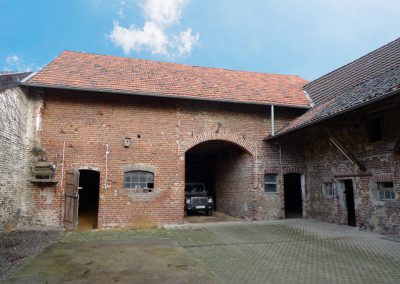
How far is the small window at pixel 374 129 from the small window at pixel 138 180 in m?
7.85

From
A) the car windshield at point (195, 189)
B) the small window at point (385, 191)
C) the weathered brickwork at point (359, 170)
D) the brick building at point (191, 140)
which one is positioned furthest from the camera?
the car windshield at point (195, 189)

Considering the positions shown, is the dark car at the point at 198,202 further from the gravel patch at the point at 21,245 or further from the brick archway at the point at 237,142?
the gravel patch at the point at 21,245

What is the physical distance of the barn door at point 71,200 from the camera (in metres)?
10.9

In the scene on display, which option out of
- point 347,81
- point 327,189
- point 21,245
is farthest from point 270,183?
point 21,245

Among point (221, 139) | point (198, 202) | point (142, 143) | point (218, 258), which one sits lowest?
point (218, 258)

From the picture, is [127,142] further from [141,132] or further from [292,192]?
[292,192]

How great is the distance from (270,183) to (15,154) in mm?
9761

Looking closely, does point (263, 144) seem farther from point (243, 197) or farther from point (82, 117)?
point (82, 117)

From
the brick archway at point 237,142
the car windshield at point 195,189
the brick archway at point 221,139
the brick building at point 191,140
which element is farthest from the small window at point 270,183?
the car windshield at point 195,189

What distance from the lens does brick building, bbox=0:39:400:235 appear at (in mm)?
10125

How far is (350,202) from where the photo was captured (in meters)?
11.5

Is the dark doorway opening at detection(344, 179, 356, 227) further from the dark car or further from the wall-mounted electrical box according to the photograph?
the wall-mounted electrical box

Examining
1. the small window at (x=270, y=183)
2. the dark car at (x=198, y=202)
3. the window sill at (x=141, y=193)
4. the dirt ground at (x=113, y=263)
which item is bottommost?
the dirt ground at (x=113, y=263)

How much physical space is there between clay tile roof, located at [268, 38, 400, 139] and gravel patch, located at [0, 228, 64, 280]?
343 inches
